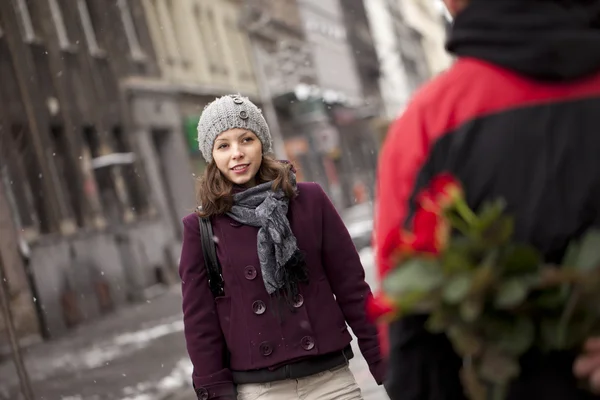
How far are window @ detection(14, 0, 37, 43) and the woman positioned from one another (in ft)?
29.2

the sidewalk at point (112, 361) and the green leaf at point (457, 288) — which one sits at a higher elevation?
the green leaf at point (457, 288)

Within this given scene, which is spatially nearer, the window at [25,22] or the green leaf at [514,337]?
the green leaf at [514,337]

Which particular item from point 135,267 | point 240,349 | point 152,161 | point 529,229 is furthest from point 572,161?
point 152,161

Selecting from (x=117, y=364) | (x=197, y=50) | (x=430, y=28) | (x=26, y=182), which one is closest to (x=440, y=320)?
(x=117, y=364)

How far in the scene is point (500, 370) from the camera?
1.73m

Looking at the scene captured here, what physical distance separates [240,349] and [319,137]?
14.1 m

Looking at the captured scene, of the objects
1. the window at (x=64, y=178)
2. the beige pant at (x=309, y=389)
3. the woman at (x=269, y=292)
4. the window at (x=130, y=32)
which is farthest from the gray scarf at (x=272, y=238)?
the window at (x=130, y=32)

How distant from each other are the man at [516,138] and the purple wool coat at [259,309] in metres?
1.40

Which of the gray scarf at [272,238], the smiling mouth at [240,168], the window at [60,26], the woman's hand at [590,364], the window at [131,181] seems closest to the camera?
the woman's hand at [590,364]

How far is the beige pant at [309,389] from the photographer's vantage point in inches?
132

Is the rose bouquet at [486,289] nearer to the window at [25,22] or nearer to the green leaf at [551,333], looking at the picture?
the green leaf at [551,333]

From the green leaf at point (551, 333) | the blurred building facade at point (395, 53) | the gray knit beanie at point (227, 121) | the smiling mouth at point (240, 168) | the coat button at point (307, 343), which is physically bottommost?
the coat button at point (307, 343)

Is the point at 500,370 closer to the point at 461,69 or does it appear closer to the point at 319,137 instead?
the point at 461,69

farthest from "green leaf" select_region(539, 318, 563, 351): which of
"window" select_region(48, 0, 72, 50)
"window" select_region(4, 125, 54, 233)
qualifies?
"window" select_region(48, 0, 72, 50)
